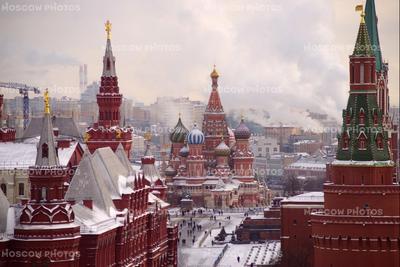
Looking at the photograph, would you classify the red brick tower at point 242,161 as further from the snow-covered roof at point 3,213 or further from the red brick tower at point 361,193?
the snow-covered roof at point 3,213

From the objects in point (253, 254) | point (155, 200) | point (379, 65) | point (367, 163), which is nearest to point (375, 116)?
point (367, 163)

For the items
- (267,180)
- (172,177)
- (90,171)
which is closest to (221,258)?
(90,171)

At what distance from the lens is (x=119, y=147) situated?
6869 centimetres

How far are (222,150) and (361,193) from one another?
221 ft

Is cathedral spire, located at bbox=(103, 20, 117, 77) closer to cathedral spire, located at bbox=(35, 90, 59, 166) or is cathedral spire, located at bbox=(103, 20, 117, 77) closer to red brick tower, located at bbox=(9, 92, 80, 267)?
cathedral spire, located at bbox=(35, 90, 59, 166)

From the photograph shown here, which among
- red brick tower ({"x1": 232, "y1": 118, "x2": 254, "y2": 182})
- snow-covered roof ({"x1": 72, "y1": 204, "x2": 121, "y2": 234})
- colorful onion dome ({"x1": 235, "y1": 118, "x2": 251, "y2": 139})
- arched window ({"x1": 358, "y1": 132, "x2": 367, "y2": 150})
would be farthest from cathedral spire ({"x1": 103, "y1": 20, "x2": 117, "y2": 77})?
red brick tower ({"x1": 232, "y1": 118, "x2": 254, "y2": 182})

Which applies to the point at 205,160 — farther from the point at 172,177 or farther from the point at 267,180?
the point at 267,180

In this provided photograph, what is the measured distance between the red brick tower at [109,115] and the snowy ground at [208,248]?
7406mm

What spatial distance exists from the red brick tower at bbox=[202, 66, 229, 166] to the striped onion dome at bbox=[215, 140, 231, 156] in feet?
5.45

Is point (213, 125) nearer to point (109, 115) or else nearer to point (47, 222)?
point (109, 115)

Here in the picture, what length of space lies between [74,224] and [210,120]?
73.1 metres

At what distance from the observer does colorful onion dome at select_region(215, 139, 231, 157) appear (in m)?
122

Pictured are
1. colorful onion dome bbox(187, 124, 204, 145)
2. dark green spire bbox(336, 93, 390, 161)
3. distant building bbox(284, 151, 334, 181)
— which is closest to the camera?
dark green spire bbox(336, 93, 390, 161)

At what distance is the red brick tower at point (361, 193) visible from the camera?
54.6 meters
